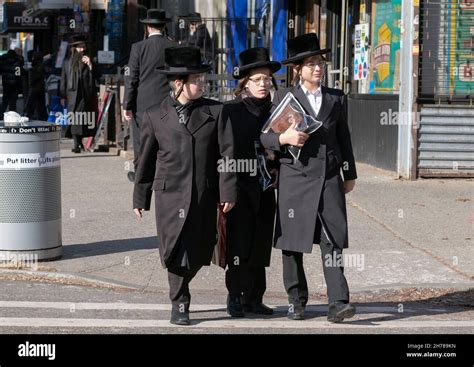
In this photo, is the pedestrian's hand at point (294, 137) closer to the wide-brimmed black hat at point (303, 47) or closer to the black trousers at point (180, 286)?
the wide-brimmed black hat at point (303, 47)

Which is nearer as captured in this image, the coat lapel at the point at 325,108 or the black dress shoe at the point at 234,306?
the coat lapel at the point at 325,108

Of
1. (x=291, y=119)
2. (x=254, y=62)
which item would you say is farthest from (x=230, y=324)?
(x=254, y=62)

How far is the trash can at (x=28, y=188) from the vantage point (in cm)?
967

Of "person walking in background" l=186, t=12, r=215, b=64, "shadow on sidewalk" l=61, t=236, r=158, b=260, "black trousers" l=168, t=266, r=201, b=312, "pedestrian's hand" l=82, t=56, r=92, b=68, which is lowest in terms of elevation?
"shadow on sidewalk" l=61, t=236, r=158, b=260

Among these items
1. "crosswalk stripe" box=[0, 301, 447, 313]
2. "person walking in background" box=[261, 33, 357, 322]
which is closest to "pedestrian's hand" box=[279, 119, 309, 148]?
"person walking in background" box=[261, 33, 357, 322]

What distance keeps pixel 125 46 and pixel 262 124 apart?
20.9 m

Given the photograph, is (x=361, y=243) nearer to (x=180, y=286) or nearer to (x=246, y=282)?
(x=246, y=282)

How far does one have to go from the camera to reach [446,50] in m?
14.5

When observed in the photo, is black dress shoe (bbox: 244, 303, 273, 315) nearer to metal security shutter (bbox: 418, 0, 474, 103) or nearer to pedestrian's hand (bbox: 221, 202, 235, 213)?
pedestrian's hand (bbox: 221, 202, 235, 213)

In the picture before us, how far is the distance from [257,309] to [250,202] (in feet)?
2.71

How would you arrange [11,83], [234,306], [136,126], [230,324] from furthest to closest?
1. [11,83]
2. [136,126]
3. [234,306]
4. [230,324]

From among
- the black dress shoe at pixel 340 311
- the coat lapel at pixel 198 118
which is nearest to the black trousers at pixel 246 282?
the black dress shoe at pixel 340 311

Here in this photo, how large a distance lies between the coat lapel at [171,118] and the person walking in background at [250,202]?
38 cm

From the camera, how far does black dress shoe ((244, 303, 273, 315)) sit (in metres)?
8.24
